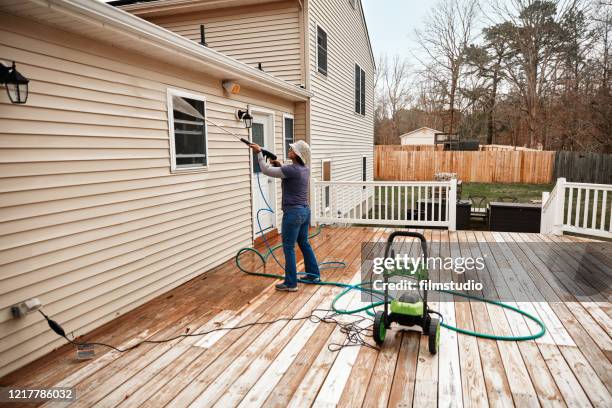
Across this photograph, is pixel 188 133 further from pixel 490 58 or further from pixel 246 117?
pixel 490 58

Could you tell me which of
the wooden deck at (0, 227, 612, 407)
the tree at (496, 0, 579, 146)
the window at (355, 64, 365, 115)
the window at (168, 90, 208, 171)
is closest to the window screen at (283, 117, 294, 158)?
the window at (168, 90, 208, 171)

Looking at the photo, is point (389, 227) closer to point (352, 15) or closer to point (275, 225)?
point (275, 225)

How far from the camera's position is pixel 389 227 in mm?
8211

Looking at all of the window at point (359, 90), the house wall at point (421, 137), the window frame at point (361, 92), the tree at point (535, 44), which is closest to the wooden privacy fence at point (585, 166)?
the tree at point (535, 44)

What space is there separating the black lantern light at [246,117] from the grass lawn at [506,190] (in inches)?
419

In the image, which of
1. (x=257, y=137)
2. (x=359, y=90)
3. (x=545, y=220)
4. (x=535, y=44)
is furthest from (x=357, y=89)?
(x=535, y=44)

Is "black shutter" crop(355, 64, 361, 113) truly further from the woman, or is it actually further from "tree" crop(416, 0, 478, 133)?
"tree" crop(416, 0, 478, 133)

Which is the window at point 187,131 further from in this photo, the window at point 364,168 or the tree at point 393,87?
the tree at point 393,87

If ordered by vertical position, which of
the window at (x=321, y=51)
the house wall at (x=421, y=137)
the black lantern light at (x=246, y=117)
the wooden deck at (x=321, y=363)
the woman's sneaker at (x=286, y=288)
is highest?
the window at (x=321, y=51)

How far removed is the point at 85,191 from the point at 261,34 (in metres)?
5.85

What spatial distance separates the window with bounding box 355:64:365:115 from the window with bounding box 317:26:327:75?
3875mm

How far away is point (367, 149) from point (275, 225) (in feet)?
28.4

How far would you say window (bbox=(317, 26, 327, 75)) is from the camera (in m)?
8.52

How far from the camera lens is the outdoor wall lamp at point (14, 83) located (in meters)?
2.61
